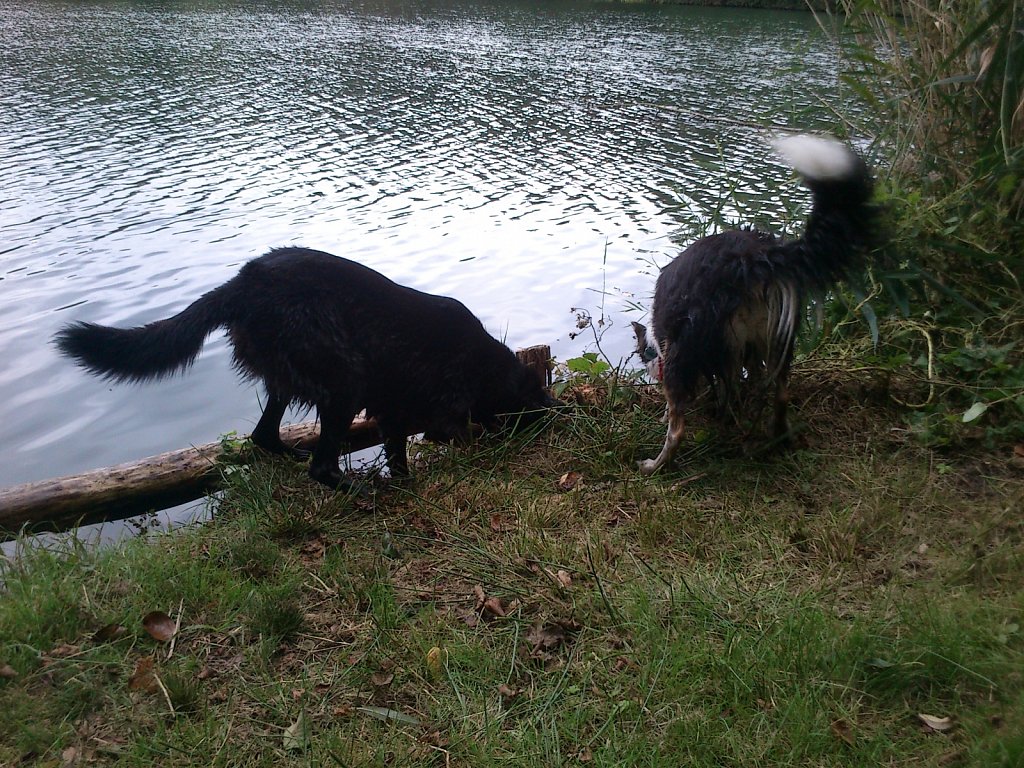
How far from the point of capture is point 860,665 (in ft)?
8.55

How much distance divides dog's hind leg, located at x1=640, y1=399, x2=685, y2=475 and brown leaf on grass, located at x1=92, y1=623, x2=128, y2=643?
8.24 feet

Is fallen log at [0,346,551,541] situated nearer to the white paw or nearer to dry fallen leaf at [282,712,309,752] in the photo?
dry fallen leaf at [282,712,309,752]

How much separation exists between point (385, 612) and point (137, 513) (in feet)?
6.70

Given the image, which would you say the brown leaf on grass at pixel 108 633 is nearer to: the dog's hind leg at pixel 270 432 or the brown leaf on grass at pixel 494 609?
the brown leaf on grass at pixel 494 609

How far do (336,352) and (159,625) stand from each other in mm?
1673

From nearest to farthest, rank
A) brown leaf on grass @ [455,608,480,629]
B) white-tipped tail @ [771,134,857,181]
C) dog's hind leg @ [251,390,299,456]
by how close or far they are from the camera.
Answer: brown leaf on grass @ [455,608,480,629], white-tipped tail @ [771,134,857,181], dog's hind leg @ [251,390,299,456]

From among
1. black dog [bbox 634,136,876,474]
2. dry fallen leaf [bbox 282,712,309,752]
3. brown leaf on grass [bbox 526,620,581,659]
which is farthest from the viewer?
black dog [bbox 634,136,876,474]

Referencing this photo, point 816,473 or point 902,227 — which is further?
point 902,227

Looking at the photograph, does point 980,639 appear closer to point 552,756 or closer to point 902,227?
point 552,756

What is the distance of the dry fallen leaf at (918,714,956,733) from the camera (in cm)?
238

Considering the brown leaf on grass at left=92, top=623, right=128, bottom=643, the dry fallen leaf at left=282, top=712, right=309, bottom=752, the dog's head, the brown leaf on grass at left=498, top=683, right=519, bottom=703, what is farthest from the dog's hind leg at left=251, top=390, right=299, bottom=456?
the brown leaf on grass at left=498, top=683, right=519, bottom=703

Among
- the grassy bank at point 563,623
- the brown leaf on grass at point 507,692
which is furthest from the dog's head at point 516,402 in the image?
the brown leaf on grass at point 507,692

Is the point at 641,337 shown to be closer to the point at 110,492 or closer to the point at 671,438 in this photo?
the point at 671,438

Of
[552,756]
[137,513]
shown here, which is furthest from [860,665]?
[137,513]
